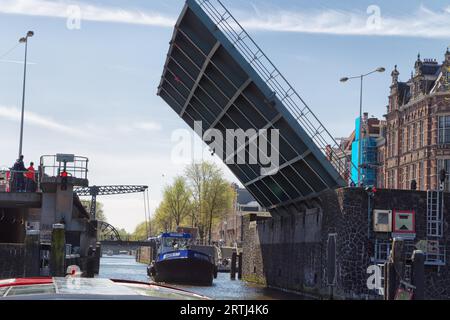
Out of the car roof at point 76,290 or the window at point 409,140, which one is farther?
the window at point 409,140

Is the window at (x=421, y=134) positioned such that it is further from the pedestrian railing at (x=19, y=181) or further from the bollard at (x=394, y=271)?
the bollard at (x=394, y=271)

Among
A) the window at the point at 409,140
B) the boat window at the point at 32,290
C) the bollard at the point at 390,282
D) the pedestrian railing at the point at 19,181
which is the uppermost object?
the window at the point at 409,140

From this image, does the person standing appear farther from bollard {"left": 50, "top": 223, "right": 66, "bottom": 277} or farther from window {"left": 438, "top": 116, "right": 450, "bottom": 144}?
window {"left": 438, "top": 116, "right": 450, "bottom": 144}

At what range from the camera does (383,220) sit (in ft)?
76.5

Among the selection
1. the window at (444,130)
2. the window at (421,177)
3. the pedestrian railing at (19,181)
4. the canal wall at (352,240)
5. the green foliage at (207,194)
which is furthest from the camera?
the green foliage at (207,194)

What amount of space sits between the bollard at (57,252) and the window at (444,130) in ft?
106

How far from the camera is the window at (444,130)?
47.2 m

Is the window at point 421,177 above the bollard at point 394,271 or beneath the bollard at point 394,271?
above

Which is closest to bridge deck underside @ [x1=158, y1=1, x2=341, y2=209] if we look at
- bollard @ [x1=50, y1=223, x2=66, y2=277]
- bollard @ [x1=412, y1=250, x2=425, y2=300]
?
bollard @ [x1=50, y1=223, x2=66, y2=277]

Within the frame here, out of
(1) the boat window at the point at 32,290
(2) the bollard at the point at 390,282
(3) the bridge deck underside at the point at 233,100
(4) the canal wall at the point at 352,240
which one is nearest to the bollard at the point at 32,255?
(3) the bridge deck underside at the point at 233,100

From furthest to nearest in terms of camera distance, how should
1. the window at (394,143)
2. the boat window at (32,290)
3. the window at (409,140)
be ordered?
the window at (394,143)
the window at (409,140)
the boat window at (32,290)

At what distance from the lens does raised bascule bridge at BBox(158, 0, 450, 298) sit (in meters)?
23.2

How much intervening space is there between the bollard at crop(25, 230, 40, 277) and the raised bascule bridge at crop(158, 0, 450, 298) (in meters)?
8.22
